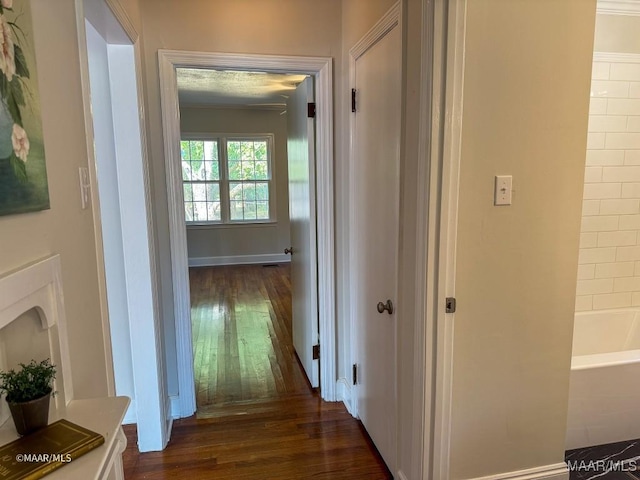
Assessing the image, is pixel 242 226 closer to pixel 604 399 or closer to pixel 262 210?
pixel 262 210

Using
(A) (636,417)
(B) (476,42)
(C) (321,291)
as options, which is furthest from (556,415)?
(B) (476,42)

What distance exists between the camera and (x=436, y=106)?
4.68ft

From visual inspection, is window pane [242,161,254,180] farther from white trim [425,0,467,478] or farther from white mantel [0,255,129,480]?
white mantel [0,255,129,480]

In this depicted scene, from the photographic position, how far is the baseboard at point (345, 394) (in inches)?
99.7

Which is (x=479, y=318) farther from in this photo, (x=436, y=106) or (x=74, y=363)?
(x=74, y=363)

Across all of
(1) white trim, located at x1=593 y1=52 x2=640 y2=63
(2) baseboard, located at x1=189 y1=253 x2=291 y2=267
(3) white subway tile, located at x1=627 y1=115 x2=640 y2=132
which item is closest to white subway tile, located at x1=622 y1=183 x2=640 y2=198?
(3) white subway tile, located at x1=627 y1=115 x2=640 y2=132

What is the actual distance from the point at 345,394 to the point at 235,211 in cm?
471

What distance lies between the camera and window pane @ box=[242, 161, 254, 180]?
675 cm

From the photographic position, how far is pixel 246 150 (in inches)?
265

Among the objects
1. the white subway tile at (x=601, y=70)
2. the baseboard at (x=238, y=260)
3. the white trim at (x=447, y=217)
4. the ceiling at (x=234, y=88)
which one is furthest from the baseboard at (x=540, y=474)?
the baseboard at (x=238, y=260)

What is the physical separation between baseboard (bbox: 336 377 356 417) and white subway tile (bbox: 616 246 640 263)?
206cm

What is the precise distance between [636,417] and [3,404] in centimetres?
275

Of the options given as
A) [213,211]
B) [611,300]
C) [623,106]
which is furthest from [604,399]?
[213,211]

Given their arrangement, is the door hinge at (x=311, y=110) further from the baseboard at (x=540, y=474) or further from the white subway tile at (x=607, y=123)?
the baseboard at (x=540, y=474)
